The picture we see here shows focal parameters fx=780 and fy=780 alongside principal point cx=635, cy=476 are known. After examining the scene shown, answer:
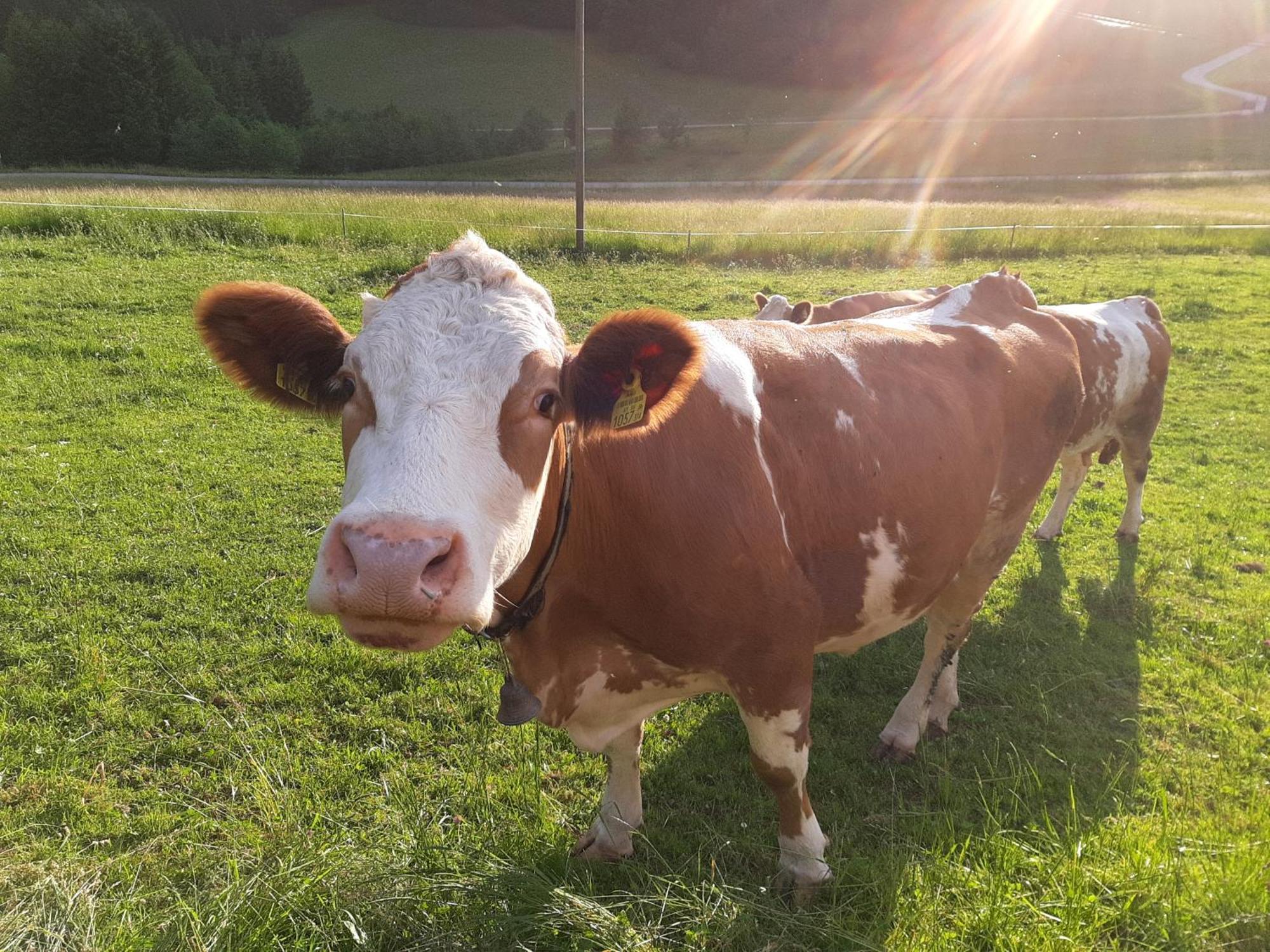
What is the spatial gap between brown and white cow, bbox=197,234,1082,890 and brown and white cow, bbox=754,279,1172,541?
262cm

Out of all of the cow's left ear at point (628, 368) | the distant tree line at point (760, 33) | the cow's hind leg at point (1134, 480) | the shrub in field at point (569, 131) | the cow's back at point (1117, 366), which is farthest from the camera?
the distant tree line at point (760, 33)

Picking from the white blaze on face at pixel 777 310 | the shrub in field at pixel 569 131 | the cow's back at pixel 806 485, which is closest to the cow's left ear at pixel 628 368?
the cow's back at pixel 806 485

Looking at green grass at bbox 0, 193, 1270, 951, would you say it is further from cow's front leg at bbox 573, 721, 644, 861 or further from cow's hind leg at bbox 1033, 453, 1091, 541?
cow's hind leg at bbox 1033, 453, 1091, 541

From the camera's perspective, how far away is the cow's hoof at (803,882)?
10.4 ft

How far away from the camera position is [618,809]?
3.56 metres

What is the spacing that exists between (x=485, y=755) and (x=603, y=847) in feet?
2.88

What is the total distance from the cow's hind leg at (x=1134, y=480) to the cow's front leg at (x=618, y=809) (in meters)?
5.49

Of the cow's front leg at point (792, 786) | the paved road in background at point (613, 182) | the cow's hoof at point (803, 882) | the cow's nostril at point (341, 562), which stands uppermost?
the paved road in background at point (613, 182)

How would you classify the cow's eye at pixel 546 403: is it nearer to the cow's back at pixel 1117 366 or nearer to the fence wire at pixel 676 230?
the cow's back at pixel 1117 366

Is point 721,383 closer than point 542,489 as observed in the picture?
No

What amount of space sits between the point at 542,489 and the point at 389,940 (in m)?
1.49

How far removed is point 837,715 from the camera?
4613 mm

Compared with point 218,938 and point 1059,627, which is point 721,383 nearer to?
point 218,938

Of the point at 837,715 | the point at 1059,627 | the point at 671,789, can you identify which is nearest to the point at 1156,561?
the point at 1059,627
